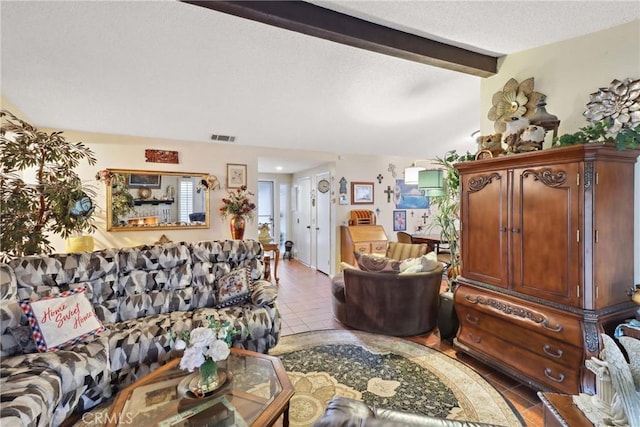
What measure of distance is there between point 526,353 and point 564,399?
3.08 feet

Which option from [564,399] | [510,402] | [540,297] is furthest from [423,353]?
[564,399]

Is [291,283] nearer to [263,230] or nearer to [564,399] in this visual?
[263,230]

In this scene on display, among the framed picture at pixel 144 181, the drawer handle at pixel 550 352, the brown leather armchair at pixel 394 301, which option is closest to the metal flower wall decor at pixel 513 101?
the brown leather armchair at pixel 394 301

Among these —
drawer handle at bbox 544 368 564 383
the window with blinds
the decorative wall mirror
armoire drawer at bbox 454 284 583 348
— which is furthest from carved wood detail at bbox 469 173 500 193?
the window with blinds

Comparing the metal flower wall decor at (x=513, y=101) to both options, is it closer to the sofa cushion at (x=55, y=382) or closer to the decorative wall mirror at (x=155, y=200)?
the sofa cushion at (x=55, y=382)

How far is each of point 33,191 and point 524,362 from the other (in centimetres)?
394

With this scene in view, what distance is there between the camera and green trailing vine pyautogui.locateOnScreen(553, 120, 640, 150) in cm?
174

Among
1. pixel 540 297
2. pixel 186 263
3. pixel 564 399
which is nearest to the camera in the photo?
pixel 564 399

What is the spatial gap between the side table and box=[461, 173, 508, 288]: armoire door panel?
3.51 ft

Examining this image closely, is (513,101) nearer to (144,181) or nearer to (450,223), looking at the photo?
(450,223)

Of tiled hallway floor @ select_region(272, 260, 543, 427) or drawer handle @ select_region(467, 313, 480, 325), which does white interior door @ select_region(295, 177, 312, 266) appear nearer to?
tiled hallway floor @ select_region(272, 260, 543, 427)

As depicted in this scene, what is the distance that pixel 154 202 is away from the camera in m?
4.23

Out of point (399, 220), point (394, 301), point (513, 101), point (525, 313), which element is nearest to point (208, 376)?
point (394, 301)

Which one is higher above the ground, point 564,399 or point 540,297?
point 540,297
